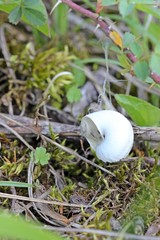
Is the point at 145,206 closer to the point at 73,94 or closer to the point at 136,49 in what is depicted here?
the point at 136,49

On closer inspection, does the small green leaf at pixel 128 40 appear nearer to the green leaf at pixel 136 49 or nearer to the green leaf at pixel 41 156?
the green leaf at pixel 136 49

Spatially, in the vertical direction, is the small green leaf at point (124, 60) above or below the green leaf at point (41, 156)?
above

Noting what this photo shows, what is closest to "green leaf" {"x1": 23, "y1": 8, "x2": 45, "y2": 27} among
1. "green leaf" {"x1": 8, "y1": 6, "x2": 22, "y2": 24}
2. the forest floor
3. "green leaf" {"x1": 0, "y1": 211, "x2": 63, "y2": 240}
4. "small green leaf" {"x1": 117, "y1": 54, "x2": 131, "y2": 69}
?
"green leaf" {"x1": 8, "y1": 6, "x2": 22, "y2": 24}

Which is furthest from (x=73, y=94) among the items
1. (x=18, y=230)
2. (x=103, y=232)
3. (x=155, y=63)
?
(x=18, y=230)

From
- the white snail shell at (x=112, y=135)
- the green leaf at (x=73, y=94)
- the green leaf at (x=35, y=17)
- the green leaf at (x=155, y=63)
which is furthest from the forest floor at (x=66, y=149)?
the green leaf at (x=155, y=63)

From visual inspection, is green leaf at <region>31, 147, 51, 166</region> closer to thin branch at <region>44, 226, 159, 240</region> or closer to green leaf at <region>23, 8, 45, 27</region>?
thin branch at <region>44, 226, 159, 240</region>
